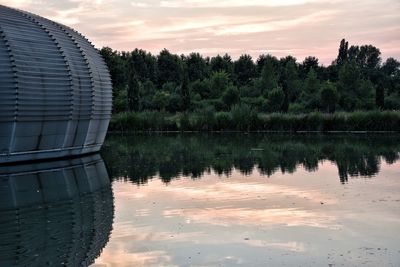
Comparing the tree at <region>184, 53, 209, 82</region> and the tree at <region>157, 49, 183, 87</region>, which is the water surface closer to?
the tree at <region>184, 53, 209, 82</region>

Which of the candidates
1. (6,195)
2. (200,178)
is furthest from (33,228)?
(200,178)

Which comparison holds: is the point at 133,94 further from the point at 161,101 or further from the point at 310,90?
the point at 310,90

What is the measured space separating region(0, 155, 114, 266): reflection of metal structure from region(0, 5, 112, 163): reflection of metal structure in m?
2.37

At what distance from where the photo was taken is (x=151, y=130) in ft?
156

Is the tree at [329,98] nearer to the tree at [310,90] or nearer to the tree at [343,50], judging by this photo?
the tree at [310,90]

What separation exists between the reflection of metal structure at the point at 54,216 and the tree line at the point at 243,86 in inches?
1168

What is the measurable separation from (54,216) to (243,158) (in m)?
12.6

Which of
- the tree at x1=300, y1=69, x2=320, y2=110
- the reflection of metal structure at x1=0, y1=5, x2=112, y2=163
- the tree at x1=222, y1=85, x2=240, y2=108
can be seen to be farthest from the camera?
the tree at x1=300, y1=69, x2=320, y2=110

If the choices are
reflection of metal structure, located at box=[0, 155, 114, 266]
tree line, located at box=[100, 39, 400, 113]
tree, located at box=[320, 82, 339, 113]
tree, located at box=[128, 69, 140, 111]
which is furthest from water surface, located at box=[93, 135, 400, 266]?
tree, located at box=[128, 69, 140, 111]

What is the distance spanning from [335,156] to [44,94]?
1111 cm

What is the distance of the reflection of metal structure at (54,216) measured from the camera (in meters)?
9.02

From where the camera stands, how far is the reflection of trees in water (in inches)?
762

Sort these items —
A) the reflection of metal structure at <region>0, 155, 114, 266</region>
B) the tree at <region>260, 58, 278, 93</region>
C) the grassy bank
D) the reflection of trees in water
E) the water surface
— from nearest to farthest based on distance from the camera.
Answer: the water surface < the reflection of metal structure at <region>0, 155, 114, 266</region> < the reflection of trees in water < the grassy bank < the tree at <region>260, 58, 278, 93</region>

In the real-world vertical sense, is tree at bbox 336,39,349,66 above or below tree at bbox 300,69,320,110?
above
